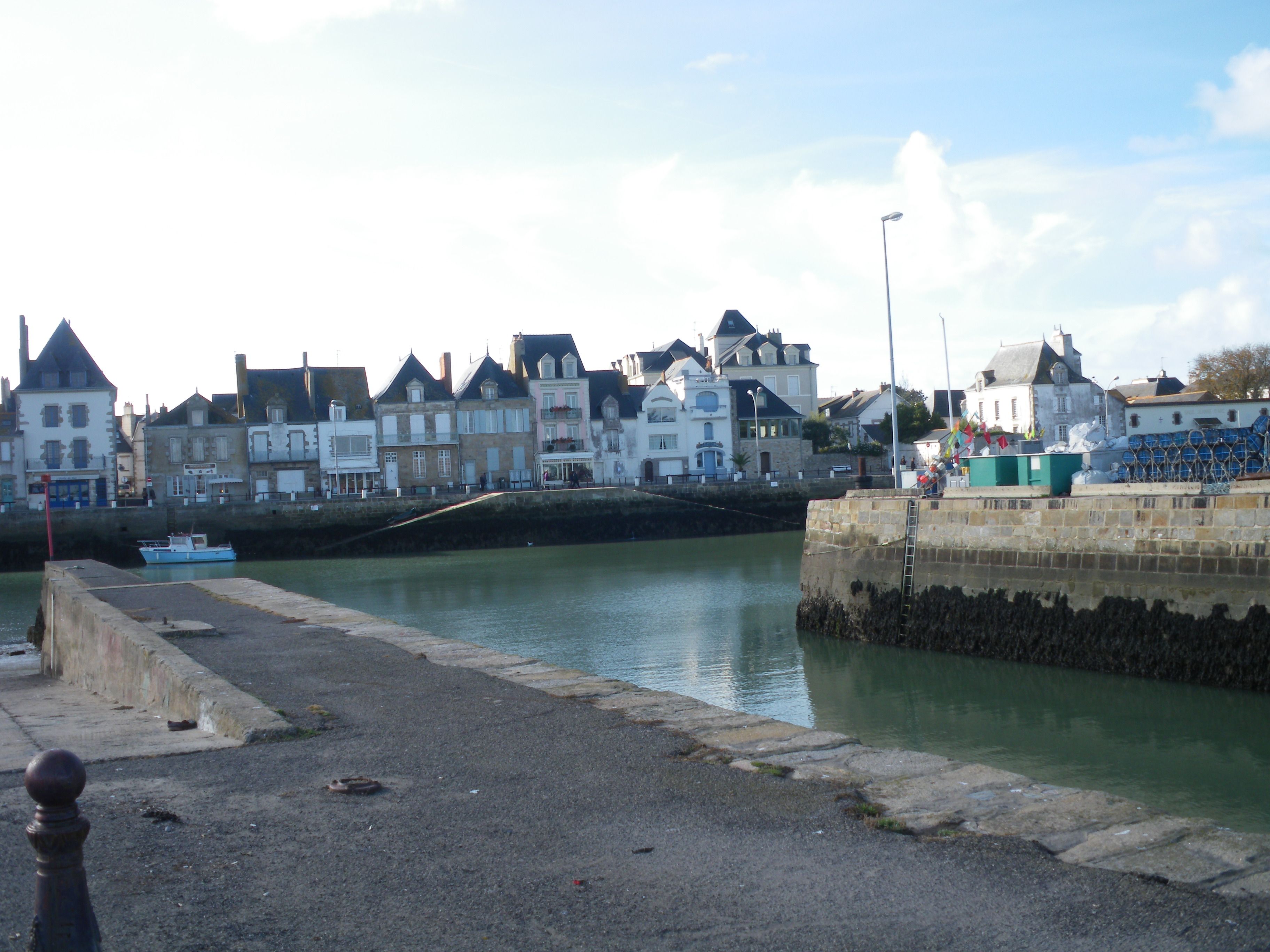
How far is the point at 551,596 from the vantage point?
1125 inches

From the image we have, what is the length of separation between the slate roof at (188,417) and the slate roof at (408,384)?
7704 mm

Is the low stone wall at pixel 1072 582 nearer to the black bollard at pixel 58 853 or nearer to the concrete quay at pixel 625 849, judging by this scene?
the concrete quay at pixel 625 849

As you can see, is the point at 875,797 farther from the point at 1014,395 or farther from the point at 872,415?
the point at 872,415

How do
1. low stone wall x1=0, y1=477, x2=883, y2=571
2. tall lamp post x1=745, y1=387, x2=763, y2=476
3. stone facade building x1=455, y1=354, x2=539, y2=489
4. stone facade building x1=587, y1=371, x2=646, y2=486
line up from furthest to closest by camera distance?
tall lamp post x1=745, y1=387, x2=763, y2=476, stone facade building x1=587, y1=371, x2=646, y2=486, stone facade building x1=455, y1=354, x2=539, y2=489, low stone wall x1=0, y1=477, x2=883, y2=571

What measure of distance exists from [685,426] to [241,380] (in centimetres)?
2459

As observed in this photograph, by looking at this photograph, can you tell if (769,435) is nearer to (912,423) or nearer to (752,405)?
(752,405)

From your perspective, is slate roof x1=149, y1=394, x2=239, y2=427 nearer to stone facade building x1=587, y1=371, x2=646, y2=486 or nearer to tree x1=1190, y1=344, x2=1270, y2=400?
stone facade building x1=587, y1=371, x2=646, y2=486

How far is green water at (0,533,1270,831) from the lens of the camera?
11.4m

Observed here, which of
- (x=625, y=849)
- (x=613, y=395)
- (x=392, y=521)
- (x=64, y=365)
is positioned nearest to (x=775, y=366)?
(x=613, y=395)

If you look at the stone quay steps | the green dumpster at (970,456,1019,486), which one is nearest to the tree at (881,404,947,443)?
the green dumpster at (970,456,1019,486)

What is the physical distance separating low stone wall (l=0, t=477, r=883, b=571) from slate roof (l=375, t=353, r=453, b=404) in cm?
1060

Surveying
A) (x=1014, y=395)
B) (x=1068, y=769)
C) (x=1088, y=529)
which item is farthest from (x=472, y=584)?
(x=1014, y=395)

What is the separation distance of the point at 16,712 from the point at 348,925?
820 cm

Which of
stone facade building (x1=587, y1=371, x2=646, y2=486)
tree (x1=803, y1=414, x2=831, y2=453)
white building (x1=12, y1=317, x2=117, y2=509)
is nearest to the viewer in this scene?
white building (x1=12, y1=317, x2=117, y2=509)
